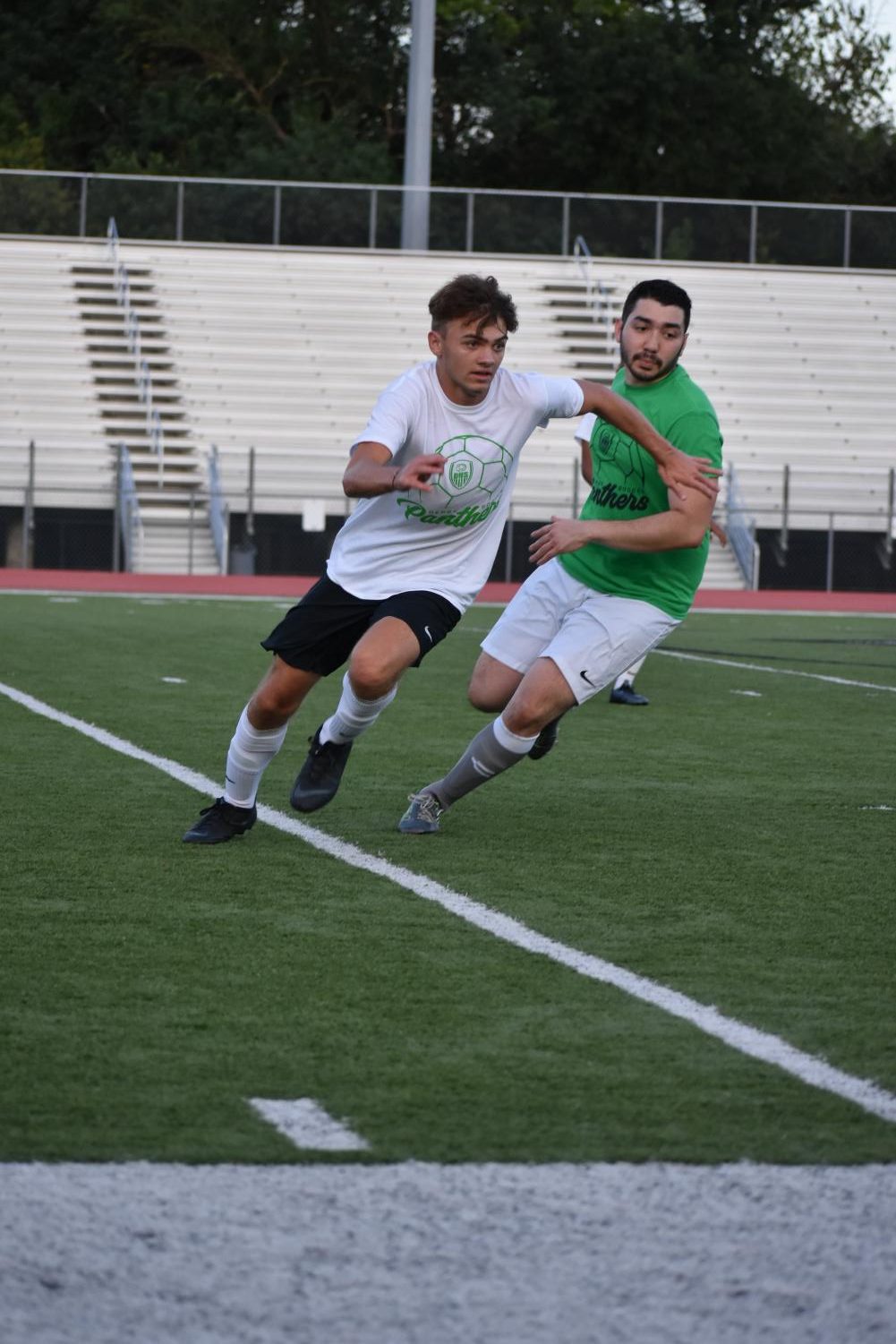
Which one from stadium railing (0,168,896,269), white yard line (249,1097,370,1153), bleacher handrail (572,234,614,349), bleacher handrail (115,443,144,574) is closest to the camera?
white yard line (249,1097,370,1153)

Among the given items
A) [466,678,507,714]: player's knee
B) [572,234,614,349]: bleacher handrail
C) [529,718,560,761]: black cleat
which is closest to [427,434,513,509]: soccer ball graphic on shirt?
[466,678,507,714]: player's knee

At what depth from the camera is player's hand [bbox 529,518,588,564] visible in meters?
6.23

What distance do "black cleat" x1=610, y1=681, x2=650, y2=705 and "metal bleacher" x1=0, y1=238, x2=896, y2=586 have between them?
1583cm

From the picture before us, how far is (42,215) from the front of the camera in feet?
102

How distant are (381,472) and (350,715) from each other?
110 cm

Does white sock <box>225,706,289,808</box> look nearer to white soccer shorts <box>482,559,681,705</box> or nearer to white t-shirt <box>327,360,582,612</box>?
white t-shirt <box>327,360,582,612</box>

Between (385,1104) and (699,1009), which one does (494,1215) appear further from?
(699,1009)

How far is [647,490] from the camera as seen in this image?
22.7 ft

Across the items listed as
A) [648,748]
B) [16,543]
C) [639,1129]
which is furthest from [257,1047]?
[16,543]

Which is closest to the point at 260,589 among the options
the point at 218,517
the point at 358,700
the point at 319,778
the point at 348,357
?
the point at 218,517

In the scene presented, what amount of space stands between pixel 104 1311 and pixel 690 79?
154 feet

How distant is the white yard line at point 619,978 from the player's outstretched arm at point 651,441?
1.44 metres

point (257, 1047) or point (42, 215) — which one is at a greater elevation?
point (42, 215)

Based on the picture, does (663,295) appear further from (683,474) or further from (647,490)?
(683,474)
